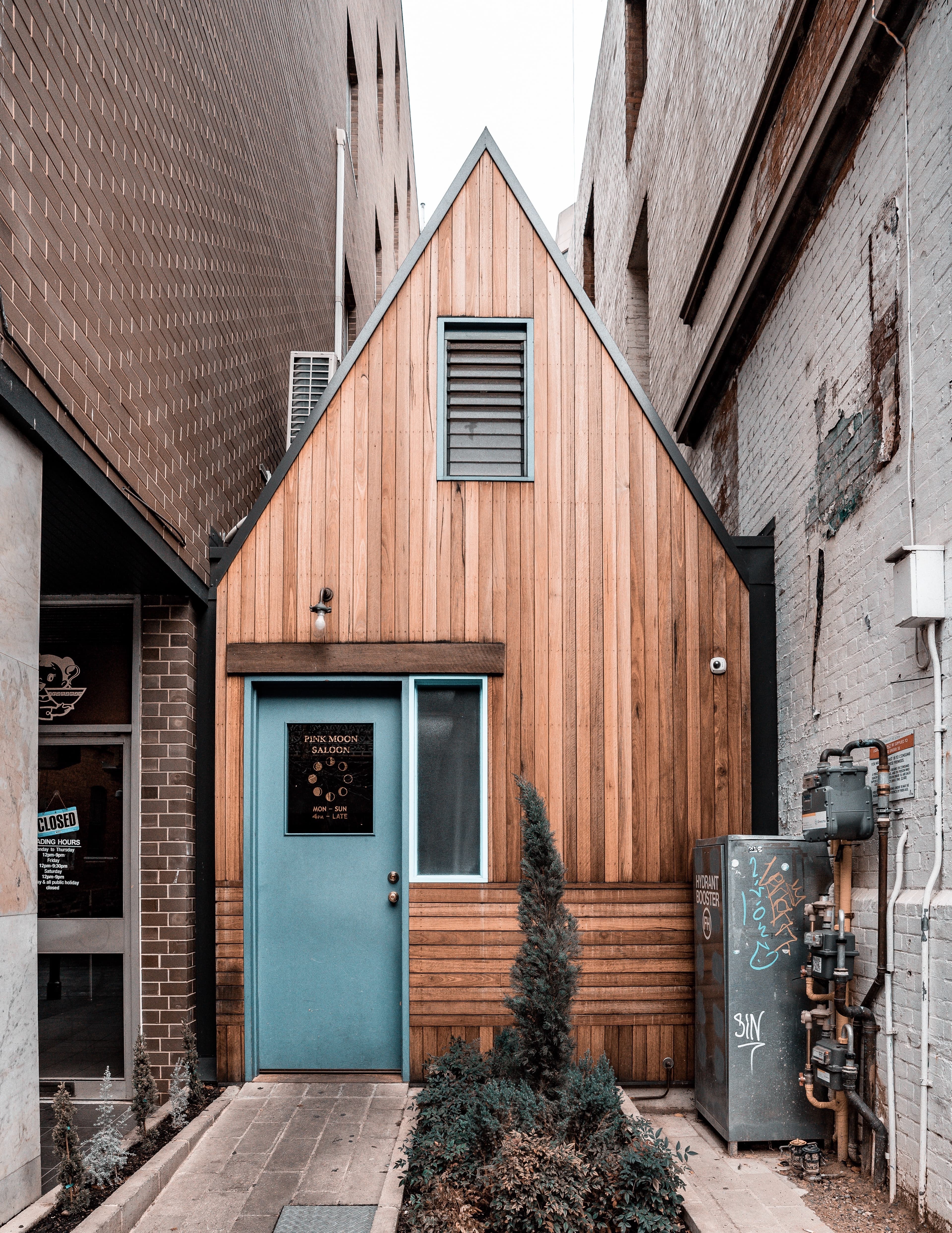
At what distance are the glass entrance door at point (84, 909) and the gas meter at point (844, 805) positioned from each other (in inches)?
161

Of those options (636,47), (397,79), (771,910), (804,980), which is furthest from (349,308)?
(804,980)

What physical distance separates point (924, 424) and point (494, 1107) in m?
3.67

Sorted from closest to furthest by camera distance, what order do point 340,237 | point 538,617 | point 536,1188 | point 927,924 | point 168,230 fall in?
1. point 536,1188
2. point 927,924
3. point 168,230
4. point 538,617
5. point 340,237

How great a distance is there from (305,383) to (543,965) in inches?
223

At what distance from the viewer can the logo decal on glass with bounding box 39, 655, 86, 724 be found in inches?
247

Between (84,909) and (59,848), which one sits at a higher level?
(59,848)

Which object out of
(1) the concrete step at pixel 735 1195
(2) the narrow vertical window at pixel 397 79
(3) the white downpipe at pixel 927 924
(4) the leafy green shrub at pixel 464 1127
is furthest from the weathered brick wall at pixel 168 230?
(2) the narrow vertical window at pixel 397 79

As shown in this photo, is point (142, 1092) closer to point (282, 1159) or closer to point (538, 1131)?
point (282, 1159)

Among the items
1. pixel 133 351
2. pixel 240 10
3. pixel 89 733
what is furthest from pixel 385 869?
pixel 240 10

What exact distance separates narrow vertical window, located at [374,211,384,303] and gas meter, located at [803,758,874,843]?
1280 cm

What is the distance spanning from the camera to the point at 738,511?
26.3 ft

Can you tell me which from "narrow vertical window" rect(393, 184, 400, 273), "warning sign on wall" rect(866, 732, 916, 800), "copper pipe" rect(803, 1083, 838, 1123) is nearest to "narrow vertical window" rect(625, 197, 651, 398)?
"narrow vertical window" rect(393, 184, 400, 273)

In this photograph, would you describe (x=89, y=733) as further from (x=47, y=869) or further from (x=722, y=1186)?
(x=722, y=1186)

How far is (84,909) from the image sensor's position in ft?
20.1
